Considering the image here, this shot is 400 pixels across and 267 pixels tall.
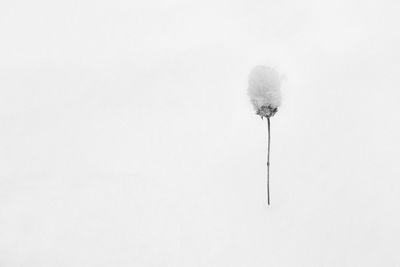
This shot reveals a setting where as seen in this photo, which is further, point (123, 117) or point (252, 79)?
point (123, 117)

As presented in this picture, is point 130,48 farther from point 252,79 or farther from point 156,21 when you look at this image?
point 252,79

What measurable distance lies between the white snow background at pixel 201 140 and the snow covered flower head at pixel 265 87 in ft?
9.33

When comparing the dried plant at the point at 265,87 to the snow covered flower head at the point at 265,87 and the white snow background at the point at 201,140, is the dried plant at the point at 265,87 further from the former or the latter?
the white snow background at the point at 201,140

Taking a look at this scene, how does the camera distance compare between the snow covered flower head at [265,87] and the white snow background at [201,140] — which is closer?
the snow covered flower head at [265,87]

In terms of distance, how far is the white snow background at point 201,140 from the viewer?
1029cm

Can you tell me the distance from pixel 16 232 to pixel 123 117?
18.1 ft

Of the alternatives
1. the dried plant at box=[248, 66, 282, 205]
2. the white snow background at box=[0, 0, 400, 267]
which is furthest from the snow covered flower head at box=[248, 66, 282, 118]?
the white snow background at box=[0, 0, 400, 267]

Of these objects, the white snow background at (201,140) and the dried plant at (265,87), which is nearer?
the dried plant at (265,87)

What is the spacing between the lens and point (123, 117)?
15016 millimetres

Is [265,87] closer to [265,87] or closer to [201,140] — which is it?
[265,87]

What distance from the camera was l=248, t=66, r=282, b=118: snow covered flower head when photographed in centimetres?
948

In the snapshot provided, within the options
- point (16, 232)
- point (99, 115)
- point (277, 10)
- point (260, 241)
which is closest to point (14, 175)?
point (16, 232)

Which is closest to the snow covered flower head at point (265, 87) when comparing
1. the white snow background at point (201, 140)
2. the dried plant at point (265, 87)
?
the dried plant at point (265, 87)

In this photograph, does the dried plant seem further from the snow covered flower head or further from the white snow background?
the white snow background
